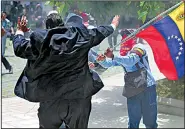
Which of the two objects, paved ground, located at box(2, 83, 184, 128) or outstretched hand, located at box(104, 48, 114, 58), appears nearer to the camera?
outstretched hand, located at box(104, 48, 114, 58)

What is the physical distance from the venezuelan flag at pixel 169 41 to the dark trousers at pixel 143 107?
337mm

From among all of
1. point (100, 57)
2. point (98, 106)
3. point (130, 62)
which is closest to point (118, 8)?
point (130, 62)

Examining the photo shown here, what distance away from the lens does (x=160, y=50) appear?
4.91 m

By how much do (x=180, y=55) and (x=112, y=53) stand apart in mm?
976

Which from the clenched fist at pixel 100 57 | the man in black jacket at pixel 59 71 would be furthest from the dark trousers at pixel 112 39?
the man in black jacket at pixel 59 71

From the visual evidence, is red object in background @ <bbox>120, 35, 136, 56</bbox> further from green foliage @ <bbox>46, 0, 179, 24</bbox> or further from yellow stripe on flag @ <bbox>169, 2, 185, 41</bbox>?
yellow stripe on flag @ <bbox>169, 2, 185, 41</bbox>

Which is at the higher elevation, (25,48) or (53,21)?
(53,21)

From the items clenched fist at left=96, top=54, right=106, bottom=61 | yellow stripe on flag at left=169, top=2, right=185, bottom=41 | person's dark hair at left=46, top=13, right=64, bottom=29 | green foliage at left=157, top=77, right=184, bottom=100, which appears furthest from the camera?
green foliage at left=157, top=77, right=184, bottom=100

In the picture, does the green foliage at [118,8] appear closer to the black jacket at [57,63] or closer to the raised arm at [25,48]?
the black jacket at [57,63]

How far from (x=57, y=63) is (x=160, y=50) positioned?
1982mm

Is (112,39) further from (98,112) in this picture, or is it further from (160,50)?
(98,112)

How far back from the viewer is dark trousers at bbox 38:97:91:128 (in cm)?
338

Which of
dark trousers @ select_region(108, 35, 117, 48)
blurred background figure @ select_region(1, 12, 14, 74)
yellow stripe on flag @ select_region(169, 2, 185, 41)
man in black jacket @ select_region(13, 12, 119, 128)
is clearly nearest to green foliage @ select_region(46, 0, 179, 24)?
yellow stripe on flag @ select_region(169, 2, 185, 41)

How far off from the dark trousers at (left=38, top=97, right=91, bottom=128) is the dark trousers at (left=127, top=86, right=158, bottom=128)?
1.53 meters
